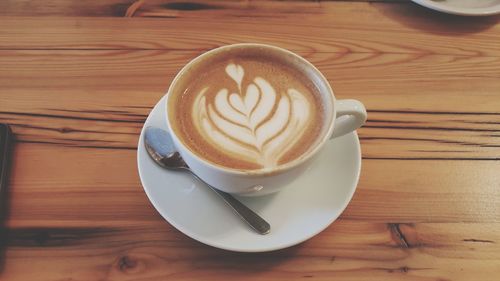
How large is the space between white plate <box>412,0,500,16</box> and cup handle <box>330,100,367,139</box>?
1.67 ft

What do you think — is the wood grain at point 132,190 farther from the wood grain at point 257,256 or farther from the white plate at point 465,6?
the white plate at point 465,6

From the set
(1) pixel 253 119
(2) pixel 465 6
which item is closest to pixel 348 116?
(1) pixel 253 119

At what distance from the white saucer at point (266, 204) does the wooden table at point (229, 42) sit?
0.16 feet

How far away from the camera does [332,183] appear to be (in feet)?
2.37

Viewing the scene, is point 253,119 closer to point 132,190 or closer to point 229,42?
point 132,190

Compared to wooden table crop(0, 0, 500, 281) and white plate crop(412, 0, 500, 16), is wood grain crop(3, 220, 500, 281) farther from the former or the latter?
white plate crop(412, 0, 500, 16)

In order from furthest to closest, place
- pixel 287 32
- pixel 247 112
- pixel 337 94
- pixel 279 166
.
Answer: pixel 287 32, pixel 337 94, pixel 247 112, pixel 279 166

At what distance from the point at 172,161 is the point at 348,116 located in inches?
12.0

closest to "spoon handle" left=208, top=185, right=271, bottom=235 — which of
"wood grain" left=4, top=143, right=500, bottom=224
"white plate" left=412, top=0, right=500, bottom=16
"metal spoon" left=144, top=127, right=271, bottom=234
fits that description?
"metal spoon" left=144, top=127, right=271, bottom=234

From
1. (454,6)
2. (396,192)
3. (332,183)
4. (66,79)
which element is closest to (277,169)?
(332,183)

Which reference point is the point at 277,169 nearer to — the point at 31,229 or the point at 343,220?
the point at 343,220

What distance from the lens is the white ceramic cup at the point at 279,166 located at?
0.62 meters

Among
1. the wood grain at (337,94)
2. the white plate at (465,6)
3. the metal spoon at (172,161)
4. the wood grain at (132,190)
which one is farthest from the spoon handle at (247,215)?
the white plate at (465,6)

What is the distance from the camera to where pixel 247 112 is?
28.6 inches
